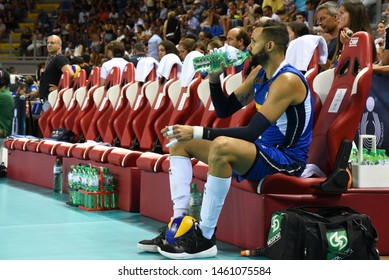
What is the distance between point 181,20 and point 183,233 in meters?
9.66

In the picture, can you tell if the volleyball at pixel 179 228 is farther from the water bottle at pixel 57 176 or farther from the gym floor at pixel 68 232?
the water bottle at pixel 57 176

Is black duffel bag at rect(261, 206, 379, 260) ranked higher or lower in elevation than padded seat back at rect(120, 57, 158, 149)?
lower

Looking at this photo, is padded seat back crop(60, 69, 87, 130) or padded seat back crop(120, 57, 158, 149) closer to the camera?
padded seat back crop(120, 57, 158, 149)

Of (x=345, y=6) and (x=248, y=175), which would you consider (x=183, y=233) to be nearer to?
(x=248, y=175)

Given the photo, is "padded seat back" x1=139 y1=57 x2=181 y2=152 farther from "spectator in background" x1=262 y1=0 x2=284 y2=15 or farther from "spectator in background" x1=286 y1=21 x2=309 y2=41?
"spectator in background" x1=262 y1=0 x2=284 y2=15

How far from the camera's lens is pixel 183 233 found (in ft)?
12.7

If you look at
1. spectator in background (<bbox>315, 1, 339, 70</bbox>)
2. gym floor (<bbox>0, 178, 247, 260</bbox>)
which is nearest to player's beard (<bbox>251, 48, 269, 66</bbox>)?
gym floor (<bbox>0, 178, 247, 260</bbox>)

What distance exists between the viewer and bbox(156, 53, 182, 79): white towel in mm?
6266

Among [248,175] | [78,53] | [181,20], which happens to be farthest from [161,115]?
[78,53]

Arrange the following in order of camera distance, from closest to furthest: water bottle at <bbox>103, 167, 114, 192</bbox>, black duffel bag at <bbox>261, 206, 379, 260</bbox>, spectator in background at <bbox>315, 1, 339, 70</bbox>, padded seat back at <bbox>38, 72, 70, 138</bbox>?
black duffel bag at <bbox>261, 206, 379, 260</bbox>
spectator in background at <bbox>315, 1, 339, 70</bbox>
water bottle at <bbox>103, 167, 114, 192</bbox>
padded seat back at <bbox>38, 72, 70, 138</bbox>

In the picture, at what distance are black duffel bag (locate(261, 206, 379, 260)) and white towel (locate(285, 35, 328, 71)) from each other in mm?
A: 1341

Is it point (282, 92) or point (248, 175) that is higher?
point (282, 92)

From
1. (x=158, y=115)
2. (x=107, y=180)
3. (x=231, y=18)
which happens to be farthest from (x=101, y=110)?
(x=231, y=18)

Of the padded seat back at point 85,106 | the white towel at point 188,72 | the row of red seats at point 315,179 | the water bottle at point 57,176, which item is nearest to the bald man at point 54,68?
the padded seat back at point 85,106
